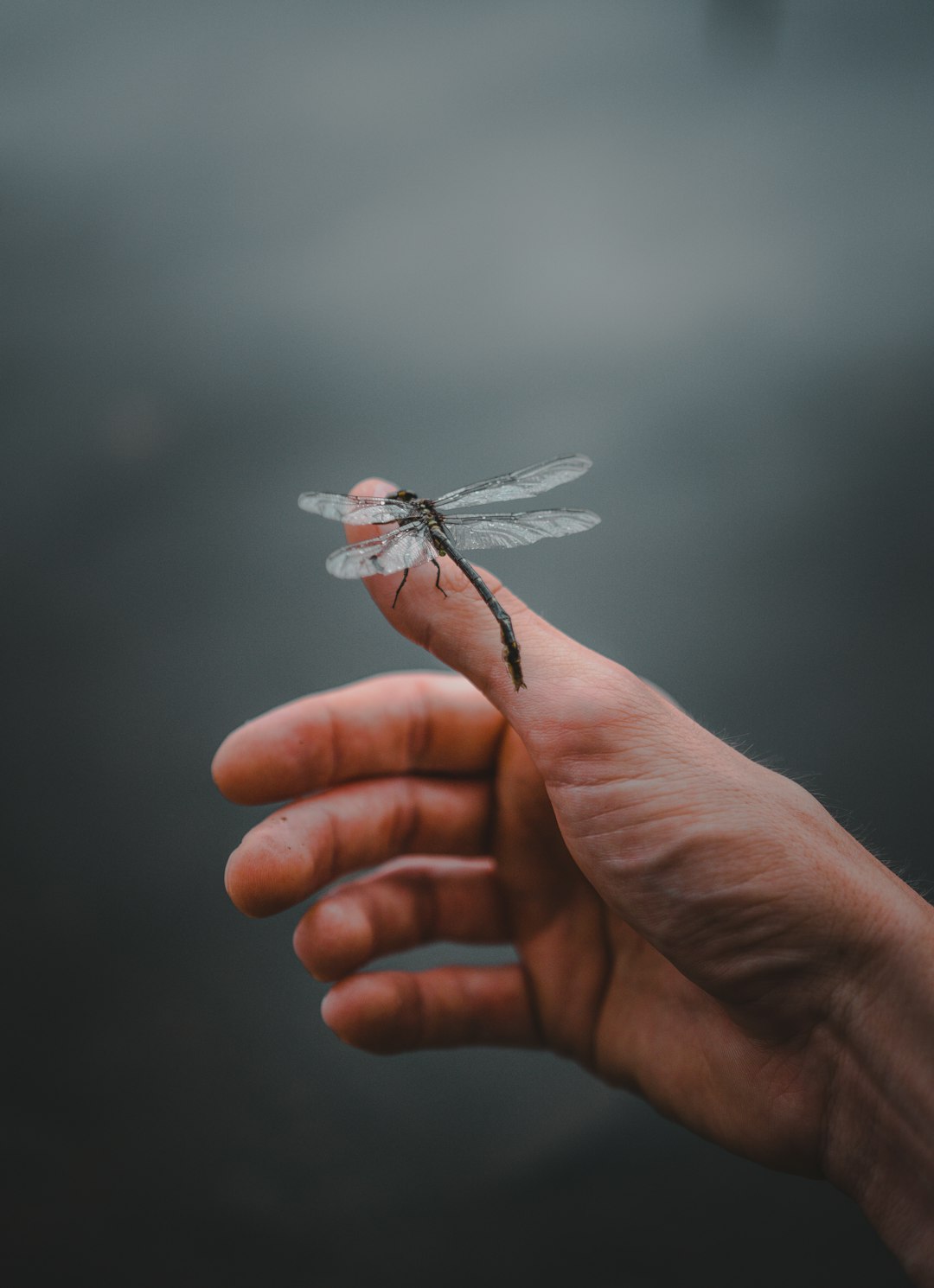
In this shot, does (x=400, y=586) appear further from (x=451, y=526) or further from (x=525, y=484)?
(x=525, y=484)

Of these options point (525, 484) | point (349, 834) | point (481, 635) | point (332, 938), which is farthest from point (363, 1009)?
point (525, 484)

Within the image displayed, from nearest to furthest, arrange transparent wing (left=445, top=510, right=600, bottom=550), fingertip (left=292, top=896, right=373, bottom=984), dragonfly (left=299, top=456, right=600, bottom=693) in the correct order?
dragonfly (left=299, top=456, right=600, bottom=693)
transparent wing (left=445, top=510, right=600, bottom=550)
fingertip (left=292, top=896, right=373, bottom=984)

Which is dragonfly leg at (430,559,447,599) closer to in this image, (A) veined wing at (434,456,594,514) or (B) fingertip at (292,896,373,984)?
(A) veined wing at (434,456,594,514)

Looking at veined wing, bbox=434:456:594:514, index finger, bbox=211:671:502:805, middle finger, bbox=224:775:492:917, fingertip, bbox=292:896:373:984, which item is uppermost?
veined wing, bbox=434:456:594:514

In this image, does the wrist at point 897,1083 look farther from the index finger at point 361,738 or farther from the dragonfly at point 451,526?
the index finger at point 361,738

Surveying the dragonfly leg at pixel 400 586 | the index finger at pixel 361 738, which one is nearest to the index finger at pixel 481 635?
the dragonfly leg at pixel 400 586

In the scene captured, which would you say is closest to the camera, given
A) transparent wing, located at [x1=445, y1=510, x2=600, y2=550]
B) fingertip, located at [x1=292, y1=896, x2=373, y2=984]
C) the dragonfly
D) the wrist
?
the wrist

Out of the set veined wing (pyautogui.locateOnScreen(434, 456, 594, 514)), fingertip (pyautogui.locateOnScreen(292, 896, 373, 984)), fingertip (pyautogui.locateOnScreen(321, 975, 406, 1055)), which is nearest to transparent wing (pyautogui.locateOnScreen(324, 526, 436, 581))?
veined wing (pyautogui.locateOnScreen(434, 456, 594, 514))
